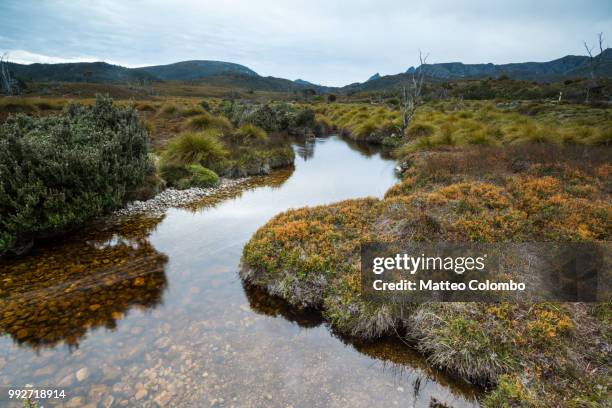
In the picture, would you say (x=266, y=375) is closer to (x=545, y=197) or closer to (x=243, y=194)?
(x=545, y=197)

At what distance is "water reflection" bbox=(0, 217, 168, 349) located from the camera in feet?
19.0

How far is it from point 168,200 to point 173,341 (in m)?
8.22

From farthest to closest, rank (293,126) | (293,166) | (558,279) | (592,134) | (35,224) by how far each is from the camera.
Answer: (293,126)
(293,166)
(592,134)
(35,224)
(558,279)

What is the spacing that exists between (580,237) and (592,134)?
14.3m

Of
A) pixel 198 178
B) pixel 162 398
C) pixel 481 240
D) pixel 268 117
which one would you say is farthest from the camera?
pixel 268 117

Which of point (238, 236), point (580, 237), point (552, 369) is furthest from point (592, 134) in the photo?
point (238, 236)

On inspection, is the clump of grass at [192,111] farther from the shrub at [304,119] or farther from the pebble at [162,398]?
the pebble at [162,398]

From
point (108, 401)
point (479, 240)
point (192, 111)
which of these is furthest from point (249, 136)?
point (108, 401)

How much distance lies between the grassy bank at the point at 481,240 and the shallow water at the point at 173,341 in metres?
0.42

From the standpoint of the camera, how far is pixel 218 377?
16.0ft

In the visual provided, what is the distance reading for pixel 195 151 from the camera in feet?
55.6

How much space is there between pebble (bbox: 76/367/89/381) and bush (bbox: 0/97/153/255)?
4.40 m

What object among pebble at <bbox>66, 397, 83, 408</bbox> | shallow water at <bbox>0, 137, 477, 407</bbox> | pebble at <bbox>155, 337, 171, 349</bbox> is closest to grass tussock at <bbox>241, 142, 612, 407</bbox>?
shallow water at <bbox>0, 137, 477, 407</bbox>

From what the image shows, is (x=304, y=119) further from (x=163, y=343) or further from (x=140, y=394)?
(x=140, y=394)
